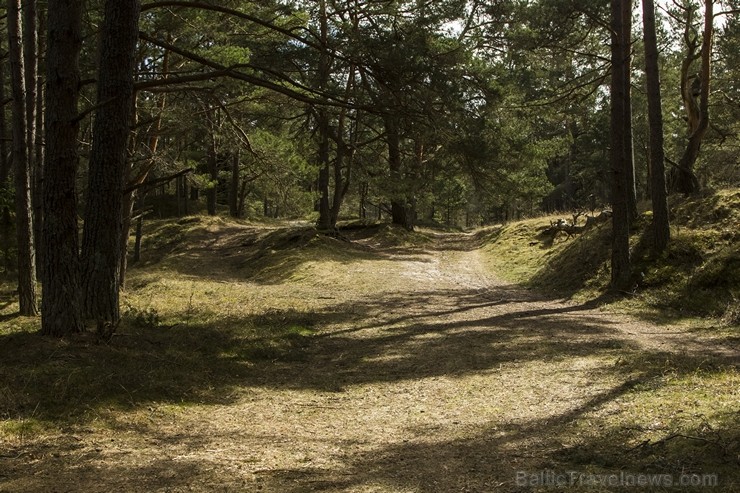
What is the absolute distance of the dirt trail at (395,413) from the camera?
3.75 metres

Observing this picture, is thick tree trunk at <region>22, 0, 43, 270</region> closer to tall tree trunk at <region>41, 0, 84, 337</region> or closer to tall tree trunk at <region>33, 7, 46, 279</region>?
tall tree trunk at <region>33, 7, 46, 279</region>

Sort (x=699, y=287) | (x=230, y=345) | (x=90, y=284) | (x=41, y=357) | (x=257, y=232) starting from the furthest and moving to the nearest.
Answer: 1. (x=257, y=232)
2. (x=699, y=287)
3. (x=230, y=345)
4. (x=90, y=284)
5. (x=41, y=357)

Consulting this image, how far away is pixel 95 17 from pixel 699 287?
1288 centimetres

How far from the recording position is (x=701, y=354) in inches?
270

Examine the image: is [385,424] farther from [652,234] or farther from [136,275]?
[136,275]

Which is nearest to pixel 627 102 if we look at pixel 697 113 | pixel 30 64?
pixel 697 113

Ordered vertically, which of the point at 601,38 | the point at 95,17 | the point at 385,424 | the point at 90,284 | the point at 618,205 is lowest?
the point at 385,424

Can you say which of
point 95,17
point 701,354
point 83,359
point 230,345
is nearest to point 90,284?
point 83,359

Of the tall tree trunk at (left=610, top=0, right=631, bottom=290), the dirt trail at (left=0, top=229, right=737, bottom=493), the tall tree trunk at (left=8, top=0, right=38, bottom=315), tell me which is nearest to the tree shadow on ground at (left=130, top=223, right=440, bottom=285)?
the tall tree trunk at (left=8, top=0, right=38, bottom=315)

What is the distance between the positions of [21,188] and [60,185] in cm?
366

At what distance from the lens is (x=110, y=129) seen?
6.58 metres

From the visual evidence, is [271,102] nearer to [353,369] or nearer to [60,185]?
[60,185]

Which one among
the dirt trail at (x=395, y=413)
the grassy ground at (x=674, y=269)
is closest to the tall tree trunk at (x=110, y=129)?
the dirt trail at (x=395, y=413)

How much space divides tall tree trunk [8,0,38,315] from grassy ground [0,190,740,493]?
460 millimetres
